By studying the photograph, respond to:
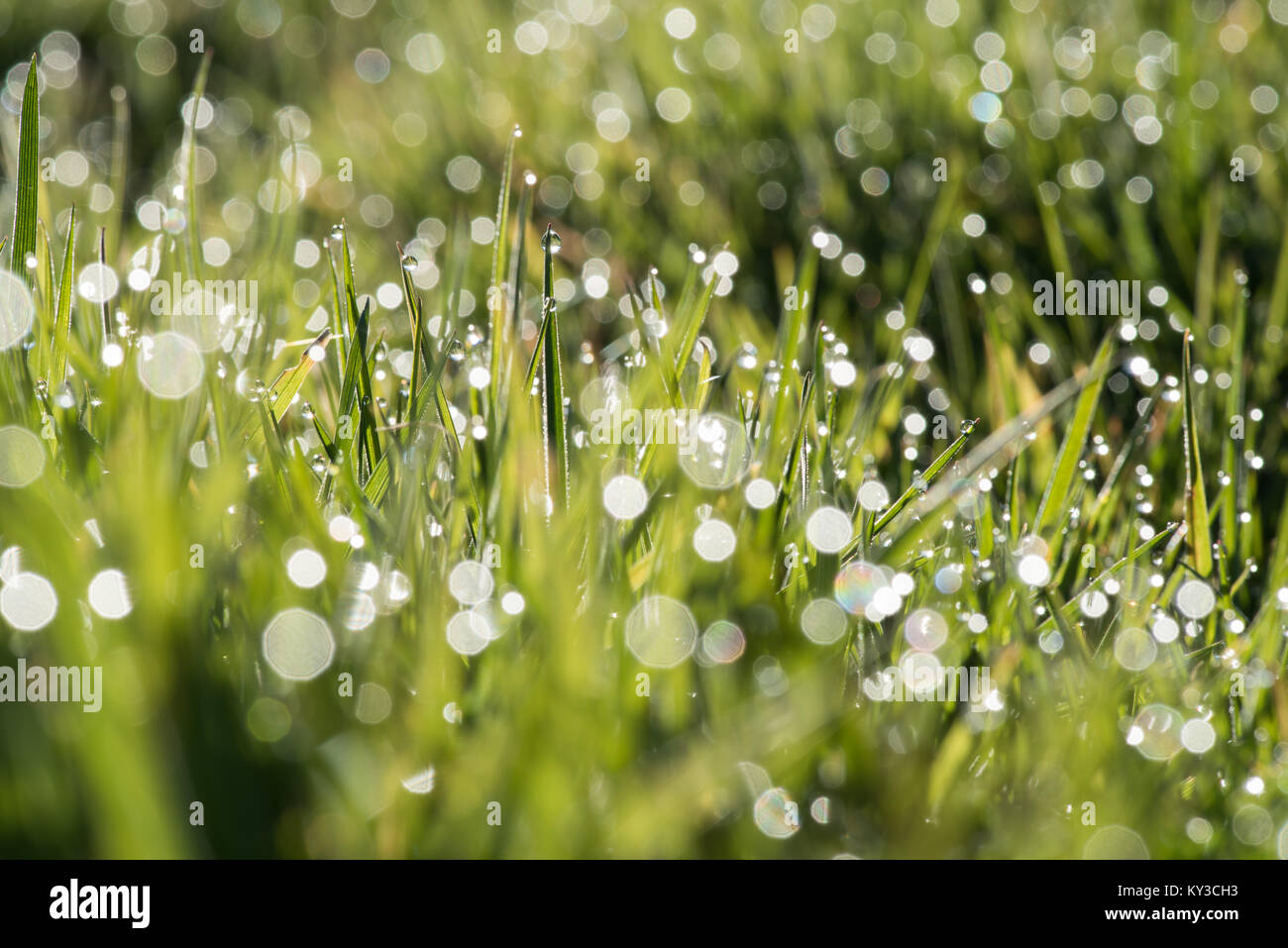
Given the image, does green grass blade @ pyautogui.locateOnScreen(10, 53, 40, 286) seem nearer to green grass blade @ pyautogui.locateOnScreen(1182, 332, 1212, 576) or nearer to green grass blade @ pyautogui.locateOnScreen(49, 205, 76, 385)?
green grass blade @ pyautogui.locateOnScreen(49, 205, 76, 385)

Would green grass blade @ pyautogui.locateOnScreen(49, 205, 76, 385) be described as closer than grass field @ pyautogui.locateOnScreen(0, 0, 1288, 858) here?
No

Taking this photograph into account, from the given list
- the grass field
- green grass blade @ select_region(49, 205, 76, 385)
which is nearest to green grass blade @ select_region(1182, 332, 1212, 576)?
the grass field

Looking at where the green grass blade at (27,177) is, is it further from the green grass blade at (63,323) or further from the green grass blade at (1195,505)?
the green grass blade at (1195,505)

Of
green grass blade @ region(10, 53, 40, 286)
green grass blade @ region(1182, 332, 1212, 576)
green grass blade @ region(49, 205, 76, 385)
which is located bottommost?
green grass blade @ region(1182, 332, 1212, 576)

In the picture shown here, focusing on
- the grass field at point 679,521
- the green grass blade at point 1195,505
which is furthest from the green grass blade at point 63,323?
the green grass blade at point 1195,505

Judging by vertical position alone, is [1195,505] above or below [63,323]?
below

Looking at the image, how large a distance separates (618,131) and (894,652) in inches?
53.0

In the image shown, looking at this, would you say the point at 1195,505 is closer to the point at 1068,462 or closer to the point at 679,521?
the point at 1068,462

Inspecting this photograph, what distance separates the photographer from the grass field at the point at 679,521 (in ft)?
1.78

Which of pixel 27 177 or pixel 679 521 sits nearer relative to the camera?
pixel 679 521

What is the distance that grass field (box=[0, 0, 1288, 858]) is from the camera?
0.54 meters

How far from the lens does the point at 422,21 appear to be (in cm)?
286

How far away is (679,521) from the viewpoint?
2.40 feet

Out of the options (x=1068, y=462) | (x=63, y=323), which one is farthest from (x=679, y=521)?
(x=63, y=323)
